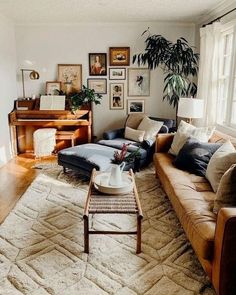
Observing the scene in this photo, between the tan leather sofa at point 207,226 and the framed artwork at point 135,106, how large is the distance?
2791mm

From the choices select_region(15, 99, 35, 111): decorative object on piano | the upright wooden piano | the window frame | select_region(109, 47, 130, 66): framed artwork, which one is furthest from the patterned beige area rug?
select_region(109, 47, 130, 66): framed artwork

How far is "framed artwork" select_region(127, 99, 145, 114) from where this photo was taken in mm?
5594

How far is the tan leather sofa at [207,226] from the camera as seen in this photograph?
1640 millimetres

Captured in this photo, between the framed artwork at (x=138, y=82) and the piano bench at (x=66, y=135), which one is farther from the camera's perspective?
the framed artwork at (x=138, y=82)

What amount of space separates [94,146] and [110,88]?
64.7 inches

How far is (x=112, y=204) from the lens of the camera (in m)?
2.38

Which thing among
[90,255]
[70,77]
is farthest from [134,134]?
[90,255]

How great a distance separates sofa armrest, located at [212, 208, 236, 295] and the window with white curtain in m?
2.44

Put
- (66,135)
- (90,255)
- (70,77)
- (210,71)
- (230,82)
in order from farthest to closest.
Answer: (70,77) → (66,135) → (210,71) → (230,82) → (90,255)

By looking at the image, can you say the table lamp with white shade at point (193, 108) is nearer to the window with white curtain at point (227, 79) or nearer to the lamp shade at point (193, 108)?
the lamp shade at point (193, 108)

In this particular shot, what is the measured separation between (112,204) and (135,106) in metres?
3.50

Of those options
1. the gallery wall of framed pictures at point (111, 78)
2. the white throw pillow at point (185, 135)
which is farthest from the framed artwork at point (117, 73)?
the white throw pillow at point (185, 135)

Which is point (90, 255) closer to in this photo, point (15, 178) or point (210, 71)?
point (15, 178)

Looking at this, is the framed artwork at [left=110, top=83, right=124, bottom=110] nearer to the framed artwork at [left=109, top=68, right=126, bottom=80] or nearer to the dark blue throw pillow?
the framed artwork at [left=109, top=68, right=126, bottom=80]
